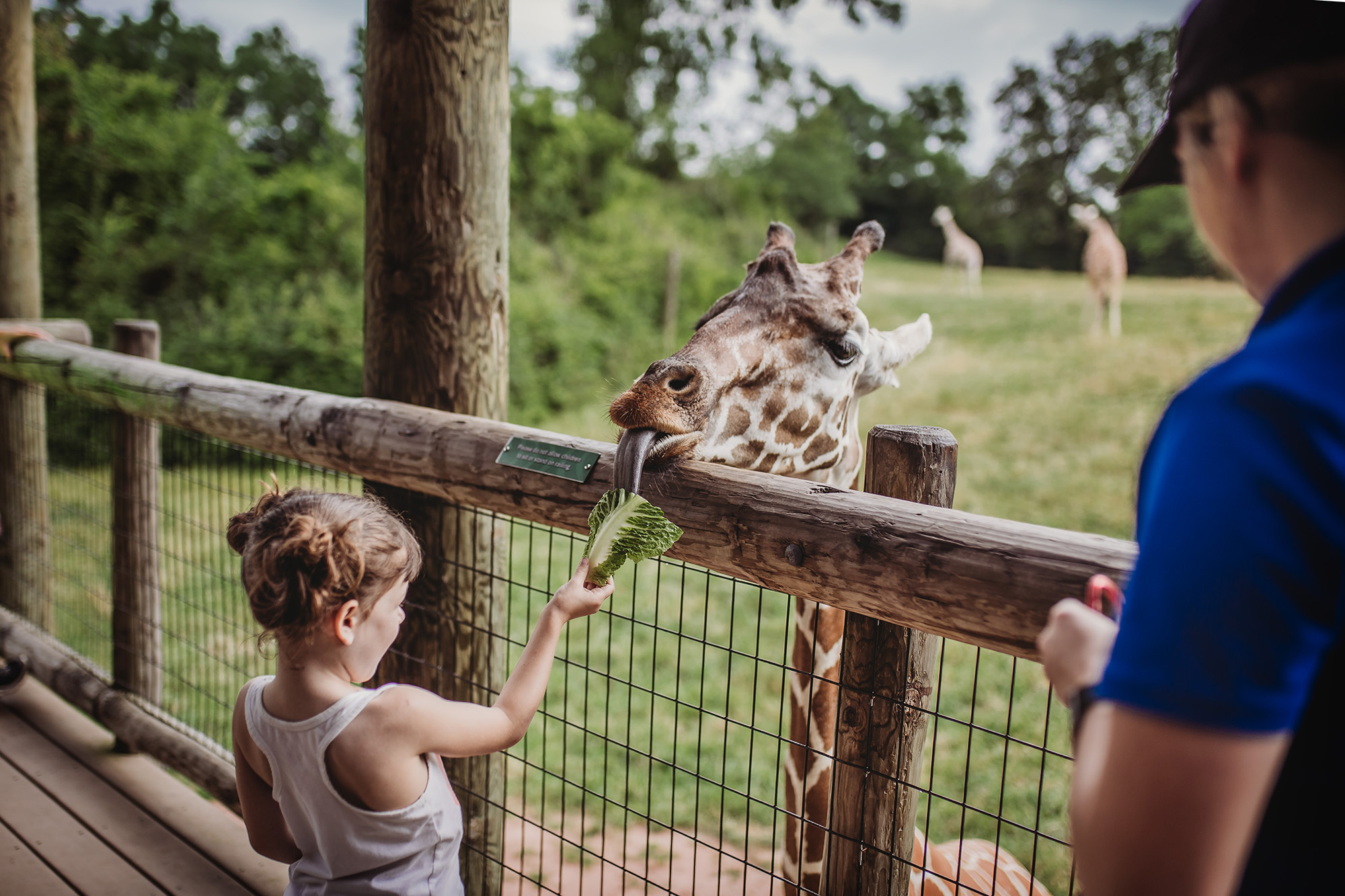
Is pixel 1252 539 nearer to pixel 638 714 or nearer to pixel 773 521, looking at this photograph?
pixel 773 521

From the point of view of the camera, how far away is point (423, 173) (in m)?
2.54

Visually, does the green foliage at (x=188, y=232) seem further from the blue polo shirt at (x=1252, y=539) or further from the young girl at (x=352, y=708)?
the blue polo shirt at (x=1252, y=539)

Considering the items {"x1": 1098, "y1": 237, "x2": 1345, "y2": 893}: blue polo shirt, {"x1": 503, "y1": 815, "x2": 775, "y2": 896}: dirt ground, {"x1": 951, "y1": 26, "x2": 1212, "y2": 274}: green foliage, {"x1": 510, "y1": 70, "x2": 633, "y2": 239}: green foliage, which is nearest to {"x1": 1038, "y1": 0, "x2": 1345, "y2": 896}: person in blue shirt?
{"x1": 1098, "y1": 237, "x2": 1345, "y2": 893}: blue polo shirt

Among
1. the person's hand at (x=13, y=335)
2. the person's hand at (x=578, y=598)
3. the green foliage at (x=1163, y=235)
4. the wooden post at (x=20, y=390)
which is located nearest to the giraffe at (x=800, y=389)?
the person's hand at (x=578, y=598)

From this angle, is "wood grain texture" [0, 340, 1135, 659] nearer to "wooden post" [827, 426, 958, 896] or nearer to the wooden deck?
"wooden post" [827, 426, 958, 896]

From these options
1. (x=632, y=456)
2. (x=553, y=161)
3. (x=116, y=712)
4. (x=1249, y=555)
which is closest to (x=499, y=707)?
(x=632, y=456)

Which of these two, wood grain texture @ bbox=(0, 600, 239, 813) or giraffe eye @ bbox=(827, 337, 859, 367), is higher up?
giraffe eye @ bbox=(827, 337, 859, 367)

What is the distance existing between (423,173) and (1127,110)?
12819 mm

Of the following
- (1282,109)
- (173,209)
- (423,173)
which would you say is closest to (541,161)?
(173,209)

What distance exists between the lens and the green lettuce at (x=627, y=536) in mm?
1708

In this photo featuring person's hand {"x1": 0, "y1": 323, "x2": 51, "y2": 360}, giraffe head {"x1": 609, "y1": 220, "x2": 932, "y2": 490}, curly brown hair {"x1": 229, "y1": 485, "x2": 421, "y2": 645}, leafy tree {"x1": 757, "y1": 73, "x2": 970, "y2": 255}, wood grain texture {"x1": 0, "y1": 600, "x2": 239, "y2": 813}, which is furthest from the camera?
leafy tree {"x1": 757, "y1": 73, "x2": 970, "y2": 255}

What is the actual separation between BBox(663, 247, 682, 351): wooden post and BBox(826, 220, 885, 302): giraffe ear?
33.3 ft

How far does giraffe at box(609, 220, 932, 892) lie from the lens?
2.18 meters

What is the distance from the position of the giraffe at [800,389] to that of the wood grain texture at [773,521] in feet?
0.77
